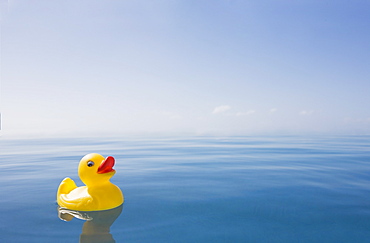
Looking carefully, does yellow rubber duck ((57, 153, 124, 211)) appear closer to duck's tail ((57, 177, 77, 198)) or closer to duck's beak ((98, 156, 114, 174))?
duck's beak ((98, 156, 114, 174))

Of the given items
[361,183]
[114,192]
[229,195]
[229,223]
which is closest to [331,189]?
[361,183]

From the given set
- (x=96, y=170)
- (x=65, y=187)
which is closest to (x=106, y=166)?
(x=96, y=170)

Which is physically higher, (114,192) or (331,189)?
(114,192)

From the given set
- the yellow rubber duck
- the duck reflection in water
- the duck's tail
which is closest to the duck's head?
the yellow rubber duck

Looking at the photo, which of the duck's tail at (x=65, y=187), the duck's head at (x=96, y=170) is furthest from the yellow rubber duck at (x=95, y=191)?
the duck's tail at (x=65, y=187)

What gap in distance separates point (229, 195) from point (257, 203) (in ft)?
2.24

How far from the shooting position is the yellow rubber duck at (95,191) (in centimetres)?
426

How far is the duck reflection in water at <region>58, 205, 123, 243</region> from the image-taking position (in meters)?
3.31

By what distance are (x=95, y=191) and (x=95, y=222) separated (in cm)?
65

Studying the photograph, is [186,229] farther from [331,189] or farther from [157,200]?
[331,189]

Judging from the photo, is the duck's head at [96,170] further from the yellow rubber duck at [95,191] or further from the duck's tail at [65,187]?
the duck's tail at [65,187]

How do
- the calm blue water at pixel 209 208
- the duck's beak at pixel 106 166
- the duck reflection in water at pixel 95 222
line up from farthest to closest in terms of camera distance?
the duck's beak at pixel 106 166
the calm blue water at pixel 209 208
the duck reflection in water at pixel 95 222

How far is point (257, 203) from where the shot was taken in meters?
4.80

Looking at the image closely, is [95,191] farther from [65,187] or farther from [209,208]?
[209,208]
